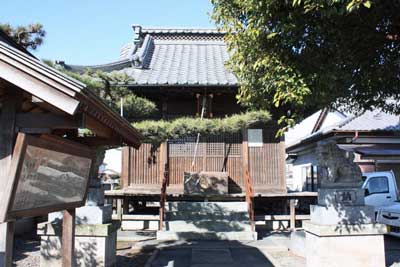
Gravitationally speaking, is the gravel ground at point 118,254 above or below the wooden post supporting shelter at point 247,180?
below

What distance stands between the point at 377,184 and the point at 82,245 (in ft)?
36.7

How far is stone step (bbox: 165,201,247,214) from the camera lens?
1220 centimetres

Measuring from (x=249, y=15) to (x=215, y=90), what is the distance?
678 cm

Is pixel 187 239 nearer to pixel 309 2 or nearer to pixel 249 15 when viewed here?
pixel 249 15

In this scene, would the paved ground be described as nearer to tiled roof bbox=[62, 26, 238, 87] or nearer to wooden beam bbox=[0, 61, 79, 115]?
tiled roof bbox=[62, 26, 238, 87]

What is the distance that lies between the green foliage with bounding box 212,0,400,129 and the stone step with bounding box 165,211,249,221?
5970 millimetres

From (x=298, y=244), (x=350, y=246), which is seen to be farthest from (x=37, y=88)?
(x=298, y=244)

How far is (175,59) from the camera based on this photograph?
15.1m

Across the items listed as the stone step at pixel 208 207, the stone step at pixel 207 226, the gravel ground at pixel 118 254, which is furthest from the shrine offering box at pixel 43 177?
the stone step at pixel 208 207

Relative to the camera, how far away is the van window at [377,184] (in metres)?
13.9

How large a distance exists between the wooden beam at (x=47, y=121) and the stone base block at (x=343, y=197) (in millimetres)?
5012

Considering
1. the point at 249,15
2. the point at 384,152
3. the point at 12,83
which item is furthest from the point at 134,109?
the point at 384,152

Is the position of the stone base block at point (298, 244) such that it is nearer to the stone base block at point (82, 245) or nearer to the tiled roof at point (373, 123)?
the stone base block at point (82, 245)

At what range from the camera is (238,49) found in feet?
21.4
